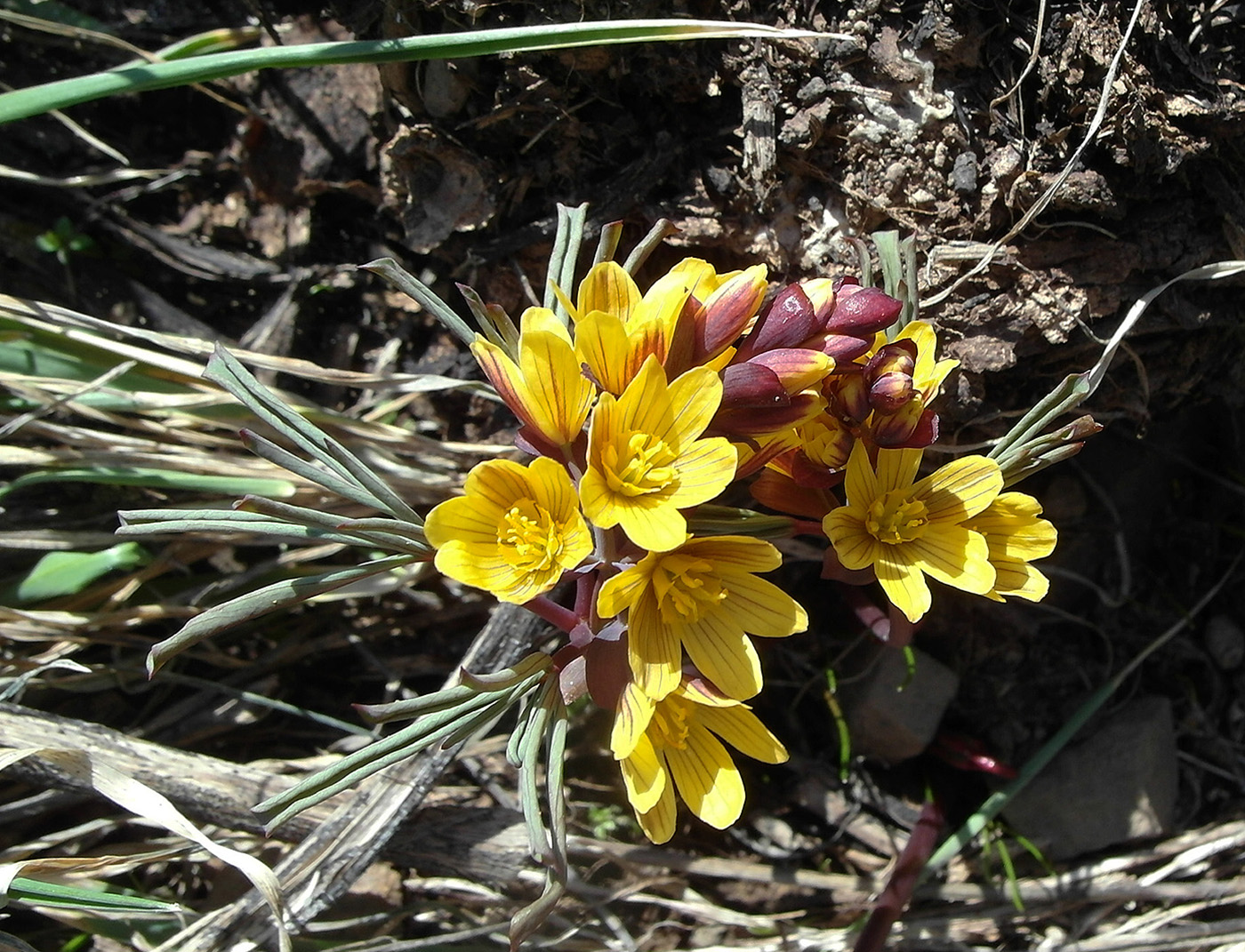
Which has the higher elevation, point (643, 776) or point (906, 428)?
point (906, 428)

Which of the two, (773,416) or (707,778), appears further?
(707,778)

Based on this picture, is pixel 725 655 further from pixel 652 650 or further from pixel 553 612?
pixel 553 612

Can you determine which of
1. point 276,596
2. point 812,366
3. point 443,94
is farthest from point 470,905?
point 443,94

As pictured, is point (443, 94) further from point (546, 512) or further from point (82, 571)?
point (82, 571)

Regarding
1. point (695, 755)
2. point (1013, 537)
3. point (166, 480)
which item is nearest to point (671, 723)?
point (695, 755)

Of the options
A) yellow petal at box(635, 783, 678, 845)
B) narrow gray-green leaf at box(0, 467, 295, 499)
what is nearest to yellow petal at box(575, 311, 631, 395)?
yellow petal at box(635, 783, 678, 845)

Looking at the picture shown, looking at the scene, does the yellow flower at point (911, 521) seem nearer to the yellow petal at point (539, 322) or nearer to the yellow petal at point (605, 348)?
the yellow petal at point (605, 348)
